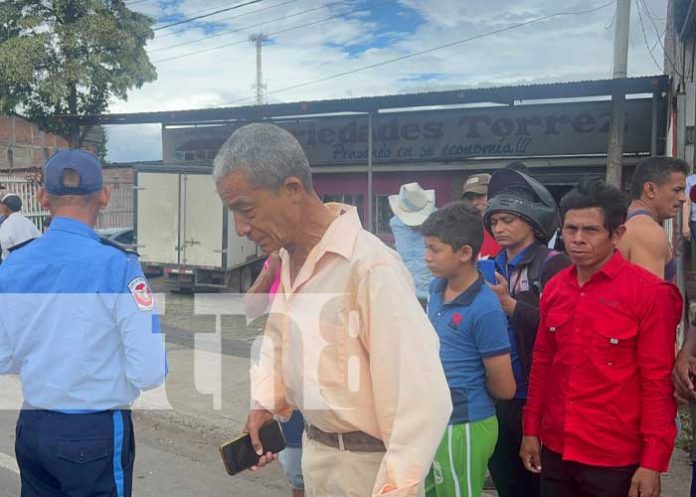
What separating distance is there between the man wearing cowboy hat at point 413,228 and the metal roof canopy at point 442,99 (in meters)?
4.22

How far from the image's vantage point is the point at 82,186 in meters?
2.61

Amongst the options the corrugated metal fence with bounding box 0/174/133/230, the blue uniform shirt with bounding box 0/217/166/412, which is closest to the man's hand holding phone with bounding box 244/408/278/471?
the blue uniform shirt with bounding box 0/217/166/412

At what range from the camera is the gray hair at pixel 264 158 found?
1698mm

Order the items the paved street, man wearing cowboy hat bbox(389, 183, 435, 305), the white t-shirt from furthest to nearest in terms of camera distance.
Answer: the white t-shirt, man wearing cowboy hat bbox(389, 183, 435, 305), the paved street

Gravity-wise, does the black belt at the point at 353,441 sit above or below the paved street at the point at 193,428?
above

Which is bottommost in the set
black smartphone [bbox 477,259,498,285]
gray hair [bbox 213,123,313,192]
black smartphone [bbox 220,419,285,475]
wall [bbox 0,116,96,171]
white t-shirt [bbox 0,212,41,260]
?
black smartphone [bbox 220,419,285,475]

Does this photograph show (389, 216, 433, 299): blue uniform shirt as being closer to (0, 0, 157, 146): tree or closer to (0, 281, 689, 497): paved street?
(0, 281, 689, 497): paved street

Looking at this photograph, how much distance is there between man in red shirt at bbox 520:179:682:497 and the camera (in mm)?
2338

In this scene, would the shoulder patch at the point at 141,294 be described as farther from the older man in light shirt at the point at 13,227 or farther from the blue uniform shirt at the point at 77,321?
the older man in light shirt at the point at 13,227

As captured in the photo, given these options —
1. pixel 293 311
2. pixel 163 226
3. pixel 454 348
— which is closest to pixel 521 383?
pixel 454 348

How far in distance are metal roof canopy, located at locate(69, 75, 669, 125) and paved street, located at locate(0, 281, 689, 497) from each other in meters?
A: 5.03

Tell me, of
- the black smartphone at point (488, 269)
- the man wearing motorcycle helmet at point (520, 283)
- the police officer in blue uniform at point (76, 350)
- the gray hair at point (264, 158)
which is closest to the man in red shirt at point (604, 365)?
the man wearing motorcycle helmet at point (520, 283)

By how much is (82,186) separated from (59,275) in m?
0.38

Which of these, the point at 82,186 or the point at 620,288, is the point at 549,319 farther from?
the point at 82,186
